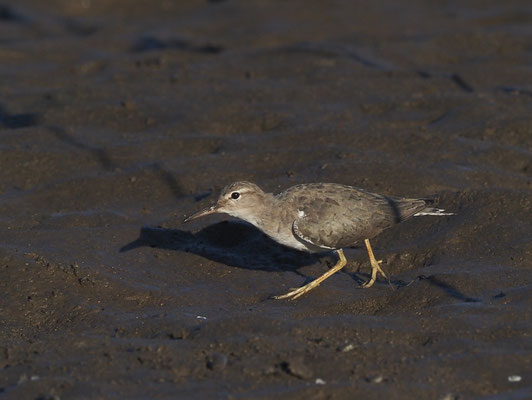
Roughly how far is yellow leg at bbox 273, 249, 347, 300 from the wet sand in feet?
0.28

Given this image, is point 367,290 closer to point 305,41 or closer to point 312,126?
point 312,126

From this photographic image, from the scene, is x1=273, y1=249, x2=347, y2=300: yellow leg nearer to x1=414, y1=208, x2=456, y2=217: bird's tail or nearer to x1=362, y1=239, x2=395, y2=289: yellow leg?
x1=362, y1=239, x2=395, y2=289: yellow leg

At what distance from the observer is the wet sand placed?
6.39m

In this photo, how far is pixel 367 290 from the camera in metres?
8.05

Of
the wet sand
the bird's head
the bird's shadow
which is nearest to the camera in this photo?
the wet sand

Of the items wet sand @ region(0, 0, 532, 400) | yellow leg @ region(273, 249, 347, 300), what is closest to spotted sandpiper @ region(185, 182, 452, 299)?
yellow leg @ region(273, 249, 347, 300)

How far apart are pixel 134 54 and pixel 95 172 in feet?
17.6

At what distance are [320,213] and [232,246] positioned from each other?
121 cm

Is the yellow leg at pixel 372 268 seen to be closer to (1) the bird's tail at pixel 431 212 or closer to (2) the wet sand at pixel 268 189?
(2) the wet sand at pixel 268 189

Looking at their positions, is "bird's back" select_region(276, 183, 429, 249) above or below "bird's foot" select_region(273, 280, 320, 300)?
above

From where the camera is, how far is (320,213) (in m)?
8.22

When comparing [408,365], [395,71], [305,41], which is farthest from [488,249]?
[305,41]

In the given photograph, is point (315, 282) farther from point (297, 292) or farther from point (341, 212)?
point (341, 212)

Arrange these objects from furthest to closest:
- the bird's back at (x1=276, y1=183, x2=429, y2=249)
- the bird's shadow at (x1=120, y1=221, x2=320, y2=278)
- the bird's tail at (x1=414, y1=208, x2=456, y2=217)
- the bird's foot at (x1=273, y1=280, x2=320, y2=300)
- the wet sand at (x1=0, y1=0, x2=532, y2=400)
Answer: the bird's shadow at (x1=120, y1=221, x2=320, y2=278) → the bird's tail at (x1=414, y1=208, x2=456, y2=217) → the bird's back at (x1=276, y1=183, x2=429, y2=249) → the bird's foot at (x1=273, y1=280, x2=320, y2=300) → the wet sand at (x1=0, y1=0, x2=532, y2=400)
